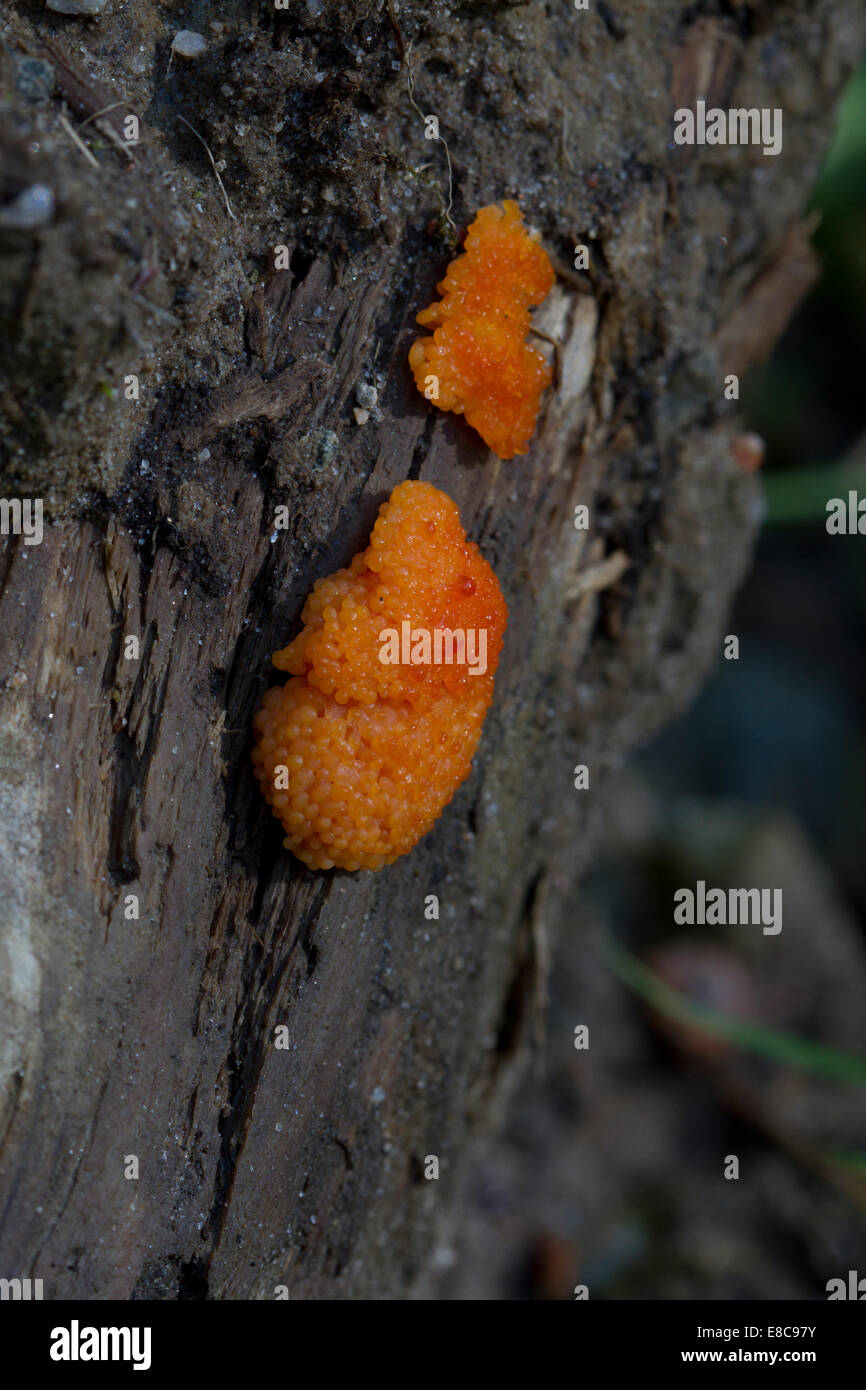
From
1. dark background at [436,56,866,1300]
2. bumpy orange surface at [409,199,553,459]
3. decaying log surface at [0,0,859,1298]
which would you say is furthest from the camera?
dark background at [436,56,866,1300]

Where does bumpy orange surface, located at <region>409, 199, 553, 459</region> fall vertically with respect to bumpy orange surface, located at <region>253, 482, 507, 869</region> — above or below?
above

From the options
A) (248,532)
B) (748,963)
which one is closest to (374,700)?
(248,532)

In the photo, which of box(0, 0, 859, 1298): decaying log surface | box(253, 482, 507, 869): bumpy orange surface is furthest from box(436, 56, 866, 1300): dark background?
box(253, 482, 507, 869): bumpy orange surface

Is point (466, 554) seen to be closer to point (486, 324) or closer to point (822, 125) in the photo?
point (486, 324)

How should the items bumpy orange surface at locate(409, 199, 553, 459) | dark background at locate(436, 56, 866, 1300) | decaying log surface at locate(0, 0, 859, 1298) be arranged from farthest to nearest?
dark background at locate(436, 56, 866, 1300), bumpy orange surface at locate(409, 199, 553, 459), decaying log surface at locate(0, 0, 859, 1298)

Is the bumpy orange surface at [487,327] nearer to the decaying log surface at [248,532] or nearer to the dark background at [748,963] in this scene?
the decaying log surface at [248,532]

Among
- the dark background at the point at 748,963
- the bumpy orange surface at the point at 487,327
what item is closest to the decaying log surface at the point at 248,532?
the bumpy orange surface at the point at 487,327

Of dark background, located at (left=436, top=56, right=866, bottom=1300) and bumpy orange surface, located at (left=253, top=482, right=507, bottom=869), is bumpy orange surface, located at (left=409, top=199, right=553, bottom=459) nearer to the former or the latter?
bumpy orange surface, located at (left=253, top=482, right=507, bottom=869)

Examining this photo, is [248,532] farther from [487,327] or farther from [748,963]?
[748,963]
